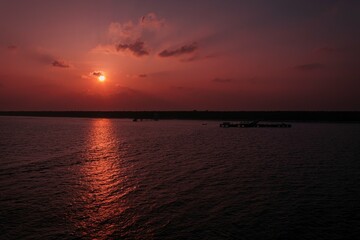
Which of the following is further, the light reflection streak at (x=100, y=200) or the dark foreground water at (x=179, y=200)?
the light reflection streak at (x=100, y=200)

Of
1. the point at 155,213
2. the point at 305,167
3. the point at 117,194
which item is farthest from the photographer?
the point at 305,167

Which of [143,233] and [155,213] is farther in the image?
[155,213]

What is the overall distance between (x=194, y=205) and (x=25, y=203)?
802cm

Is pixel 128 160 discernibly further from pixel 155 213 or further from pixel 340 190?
pixel 340 190

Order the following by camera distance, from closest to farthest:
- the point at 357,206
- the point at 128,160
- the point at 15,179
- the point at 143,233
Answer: the point at 143,233, the point at 357,206, the point at 15,179, the point at 128,160

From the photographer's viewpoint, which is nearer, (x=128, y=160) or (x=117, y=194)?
(x=117, y=194)

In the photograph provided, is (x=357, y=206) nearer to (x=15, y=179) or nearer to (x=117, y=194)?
(x=117, y=194)

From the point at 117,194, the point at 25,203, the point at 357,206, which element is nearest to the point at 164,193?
the point at 117,194

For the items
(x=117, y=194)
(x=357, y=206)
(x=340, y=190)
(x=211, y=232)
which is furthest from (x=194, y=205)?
(x=340, y=190)

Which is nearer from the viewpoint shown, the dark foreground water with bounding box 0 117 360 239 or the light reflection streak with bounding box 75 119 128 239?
the dark foreground water with bounding box 0 117 360 239

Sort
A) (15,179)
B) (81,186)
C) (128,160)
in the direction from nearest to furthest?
(81,186) < (15,179) < (128,160)

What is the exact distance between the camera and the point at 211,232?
1064 cm

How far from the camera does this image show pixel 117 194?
15914 mm

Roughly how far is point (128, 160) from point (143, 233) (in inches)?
711
